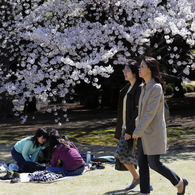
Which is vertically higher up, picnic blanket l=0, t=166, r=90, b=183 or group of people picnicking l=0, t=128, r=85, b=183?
group of people picnicking l=0, t=128, r=85, b=183

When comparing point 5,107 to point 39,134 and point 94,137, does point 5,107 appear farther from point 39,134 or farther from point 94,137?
point 39,134

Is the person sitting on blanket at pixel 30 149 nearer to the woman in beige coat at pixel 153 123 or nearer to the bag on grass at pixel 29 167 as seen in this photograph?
the bag on grass at pixel 29 167

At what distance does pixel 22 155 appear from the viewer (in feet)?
24.4

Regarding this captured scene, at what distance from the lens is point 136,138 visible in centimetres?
513

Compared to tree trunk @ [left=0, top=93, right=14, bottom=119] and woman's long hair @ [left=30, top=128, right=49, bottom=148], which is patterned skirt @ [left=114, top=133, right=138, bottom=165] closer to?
woman's long hair @ [left=30, top=128, right=49, bottom=148]

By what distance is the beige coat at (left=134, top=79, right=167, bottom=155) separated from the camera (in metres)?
4.64

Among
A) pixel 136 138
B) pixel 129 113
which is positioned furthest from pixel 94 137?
pixel 136 138

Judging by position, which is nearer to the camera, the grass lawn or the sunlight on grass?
the grass lawn

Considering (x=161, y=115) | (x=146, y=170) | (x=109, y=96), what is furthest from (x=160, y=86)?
(x=109, y=96)

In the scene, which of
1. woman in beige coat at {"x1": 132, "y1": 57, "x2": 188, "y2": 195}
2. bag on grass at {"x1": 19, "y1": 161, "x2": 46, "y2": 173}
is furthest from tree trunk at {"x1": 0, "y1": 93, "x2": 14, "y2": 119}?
woman in beige coat at {"x1": 132, "y1": 57, "x2": 188, "y2": 195}

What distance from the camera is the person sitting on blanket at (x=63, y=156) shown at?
6.75 m

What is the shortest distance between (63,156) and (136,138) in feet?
6.41

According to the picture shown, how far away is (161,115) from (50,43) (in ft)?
24.4

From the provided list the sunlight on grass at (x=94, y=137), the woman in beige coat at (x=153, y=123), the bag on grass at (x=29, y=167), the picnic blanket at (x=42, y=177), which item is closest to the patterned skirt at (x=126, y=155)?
the woman in beige coat at (x=153, y=123)
